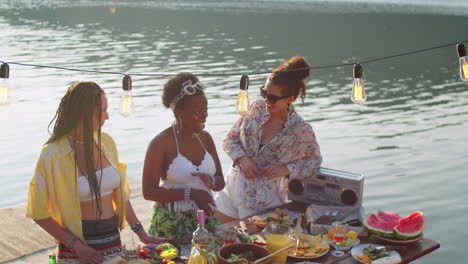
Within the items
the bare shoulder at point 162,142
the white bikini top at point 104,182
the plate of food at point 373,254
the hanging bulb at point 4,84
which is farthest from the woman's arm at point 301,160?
the hanging bulb at point 4,84

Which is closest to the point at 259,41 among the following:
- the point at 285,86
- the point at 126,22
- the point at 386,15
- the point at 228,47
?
the point at 228,47

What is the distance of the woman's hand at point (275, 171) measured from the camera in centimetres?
466

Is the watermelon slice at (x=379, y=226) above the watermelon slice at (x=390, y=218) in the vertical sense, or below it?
below

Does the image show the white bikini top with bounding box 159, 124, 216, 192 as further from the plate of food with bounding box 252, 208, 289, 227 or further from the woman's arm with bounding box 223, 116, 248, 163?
the woman's arm with bounding box 223, 116, 248, 163

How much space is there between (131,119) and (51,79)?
5254mm

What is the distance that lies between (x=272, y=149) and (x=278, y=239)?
137 centimetres

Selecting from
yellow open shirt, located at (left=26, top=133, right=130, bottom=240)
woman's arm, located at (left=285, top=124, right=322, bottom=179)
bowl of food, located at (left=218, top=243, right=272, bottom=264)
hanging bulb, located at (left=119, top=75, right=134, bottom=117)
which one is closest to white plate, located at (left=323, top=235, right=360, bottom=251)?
bowl of food, located at (left=218, top=243, right=272, bottom=264)

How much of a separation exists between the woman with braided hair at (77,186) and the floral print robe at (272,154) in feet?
4.16

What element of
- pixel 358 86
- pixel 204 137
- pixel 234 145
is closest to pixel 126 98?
pixel 204 137

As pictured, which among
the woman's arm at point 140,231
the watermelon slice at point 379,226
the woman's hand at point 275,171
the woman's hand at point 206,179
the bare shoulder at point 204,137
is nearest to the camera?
the woman's arm at point 140,231

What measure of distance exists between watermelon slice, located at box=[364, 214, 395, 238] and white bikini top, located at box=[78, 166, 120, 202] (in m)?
1.59

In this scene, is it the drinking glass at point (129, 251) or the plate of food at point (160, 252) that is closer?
the drinking glass at point (129, 251)

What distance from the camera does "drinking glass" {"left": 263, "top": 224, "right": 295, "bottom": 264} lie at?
11.4ft

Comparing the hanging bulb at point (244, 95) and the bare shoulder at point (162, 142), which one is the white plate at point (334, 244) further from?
the hanging bulb at point (244, 95)
